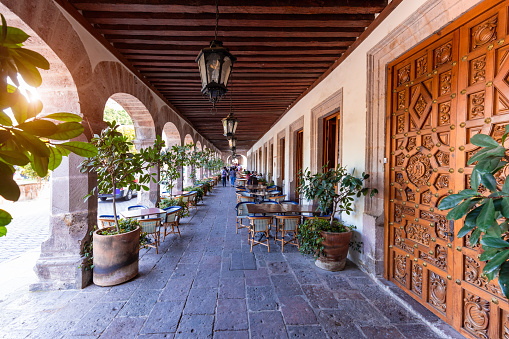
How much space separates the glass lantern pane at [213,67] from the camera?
1.96m

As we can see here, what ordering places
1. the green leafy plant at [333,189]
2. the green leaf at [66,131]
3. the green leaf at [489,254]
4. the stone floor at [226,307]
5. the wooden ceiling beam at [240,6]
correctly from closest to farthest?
the green leaf at [66,131] → the green leaf at [489,254] → the stone floor at [226,307] → the wooden ceiling beam at [240,6] → the green leafy plant at [333,189]

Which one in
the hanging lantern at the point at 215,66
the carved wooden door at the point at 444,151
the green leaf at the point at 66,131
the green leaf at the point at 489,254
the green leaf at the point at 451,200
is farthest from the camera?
the hanging lantern at the point at 215,66

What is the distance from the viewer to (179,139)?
7.24m

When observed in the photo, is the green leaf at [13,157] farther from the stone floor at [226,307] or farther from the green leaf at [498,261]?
the stone floor at [226,307]

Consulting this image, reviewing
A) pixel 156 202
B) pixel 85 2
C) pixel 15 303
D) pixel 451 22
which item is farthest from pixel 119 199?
pixel 451 22

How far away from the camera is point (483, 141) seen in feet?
3.35

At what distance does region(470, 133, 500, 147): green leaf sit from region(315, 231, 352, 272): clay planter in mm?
2009

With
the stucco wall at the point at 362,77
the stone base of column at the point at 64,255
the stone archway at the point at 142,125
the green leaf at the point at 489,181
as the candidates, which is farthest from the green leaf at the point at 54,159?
the stone archway at the point at 142,125

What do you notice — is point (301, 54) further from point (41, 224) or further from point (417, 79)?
point (41, 224)

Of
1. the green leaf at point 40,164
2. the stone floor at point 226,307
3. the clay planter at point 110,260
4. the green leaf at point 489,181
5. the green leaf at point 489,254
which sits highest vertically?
the green leaf at point 40,164

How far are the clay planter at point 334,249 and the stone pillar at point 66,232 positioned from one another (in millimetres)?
2912

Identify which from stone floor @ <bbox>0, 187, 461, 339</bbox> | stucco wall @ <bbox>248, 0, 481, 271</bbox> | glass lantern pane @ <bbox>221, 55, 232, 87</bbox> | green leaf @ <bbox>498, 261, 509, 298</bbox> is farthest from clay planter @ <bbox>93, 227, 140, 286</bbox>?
green leaf @ <bbox>498, 261, 509, 298</bbox>

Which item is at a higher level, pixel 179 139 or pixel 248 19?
pixel 248 19

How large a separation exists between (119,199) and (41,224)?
15.4ft
